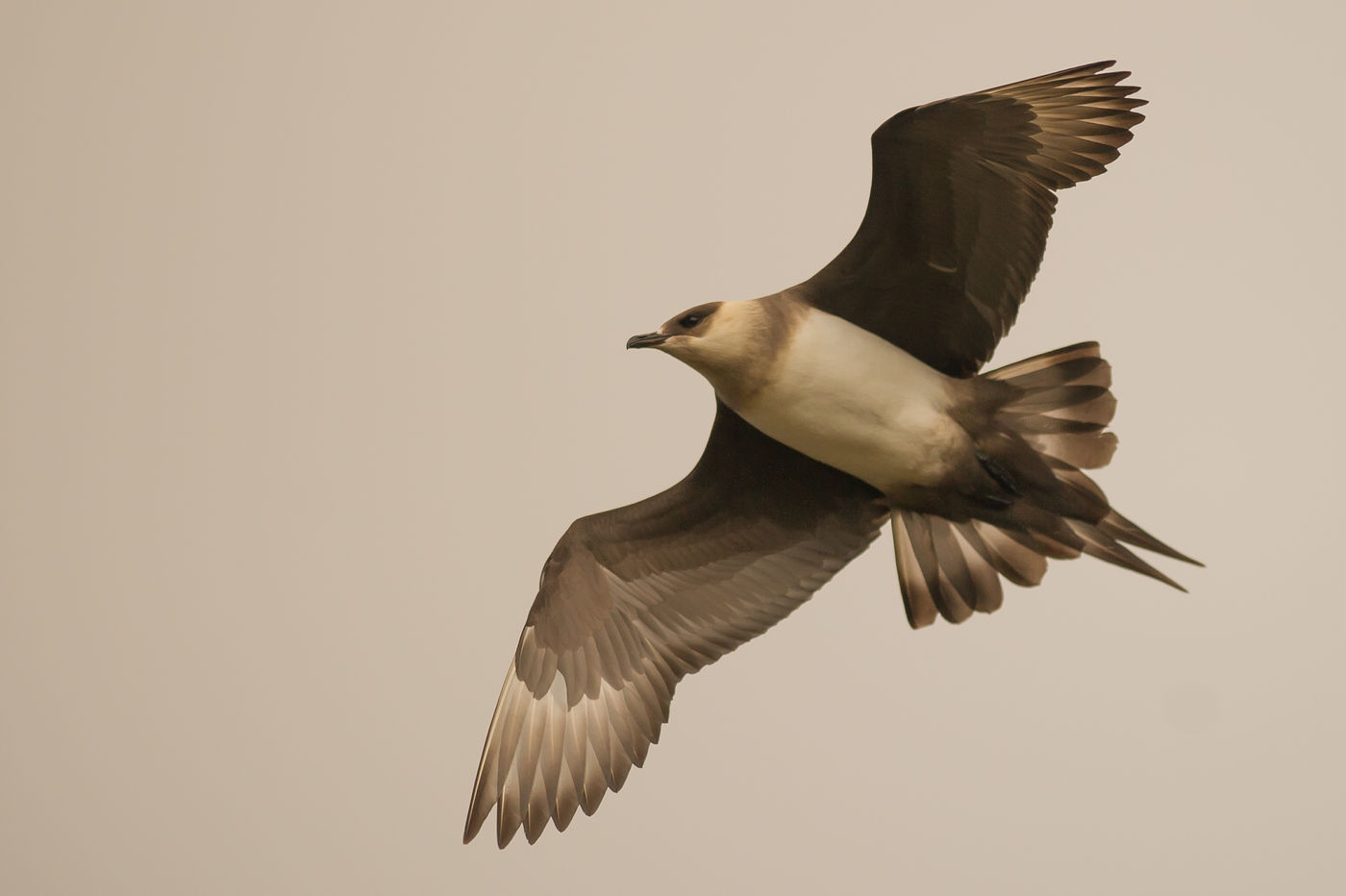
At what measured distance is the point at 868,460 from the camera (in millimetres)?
3719

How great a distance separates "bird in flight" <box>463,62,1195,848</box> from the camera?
360 centimetres

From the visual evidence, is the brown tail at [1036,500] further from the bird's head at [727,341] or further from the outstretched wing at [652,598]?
the bird's head at [727,341]

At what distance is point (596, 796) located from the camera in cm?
397

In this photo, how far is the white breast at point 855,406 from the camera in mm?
3635

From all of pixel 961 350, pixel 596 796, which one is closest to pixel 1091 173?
pixel 961 350

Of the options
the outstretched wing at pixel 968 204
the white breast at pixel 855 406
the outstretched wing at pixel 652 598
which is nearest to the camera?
the outstretched wing at pixel 968 204

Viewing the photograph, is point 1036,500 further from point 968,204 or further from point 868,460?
point 968,204

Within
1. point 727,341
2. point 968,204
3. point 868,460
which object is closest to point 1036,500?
point 868,460

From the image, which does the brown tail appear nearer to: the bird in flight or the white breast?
the bird in flight

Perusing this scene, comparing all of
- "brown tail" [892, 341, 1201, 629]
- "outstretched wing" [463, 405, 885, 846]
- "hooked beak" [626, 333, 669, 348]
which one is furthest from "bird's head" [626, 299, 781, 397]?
"brown tail" [892, 341, 1201, 629]

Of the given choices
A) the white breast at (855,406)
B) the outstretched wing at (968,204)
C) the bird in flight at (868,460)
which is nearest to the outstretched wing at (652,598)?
the bird in flight at (868,460)

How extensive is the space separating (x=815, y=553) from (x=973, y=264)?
0.92m

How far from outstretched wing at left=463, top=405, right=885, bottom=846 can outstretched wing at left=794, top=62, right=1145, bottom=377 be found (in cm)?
48

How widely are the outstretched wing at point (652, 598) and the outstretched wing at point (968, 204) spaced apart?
48 centimetres
